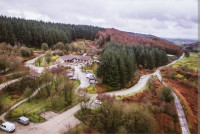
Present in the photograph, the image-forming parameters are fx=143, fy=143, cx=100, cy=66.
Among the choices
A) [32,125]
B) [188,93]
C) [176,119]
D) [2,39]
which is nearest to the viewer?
[32,125]

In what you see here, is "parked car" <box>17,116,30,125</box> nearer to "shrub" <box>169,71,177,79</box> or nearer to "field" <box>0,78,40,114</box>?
"field" <box>0,78,40,114</box>

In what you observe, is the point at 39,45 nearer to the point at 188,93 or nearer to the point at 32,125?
the point at 32,125

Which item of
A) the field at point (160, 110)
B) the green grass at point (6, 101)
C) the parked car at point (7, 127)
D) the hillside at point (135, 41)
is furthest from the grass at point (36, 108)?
the hillside at point (135, 41)

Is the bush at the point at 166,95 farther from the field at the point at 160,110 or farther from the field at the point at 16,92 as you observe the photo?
the field at the point at 16,92

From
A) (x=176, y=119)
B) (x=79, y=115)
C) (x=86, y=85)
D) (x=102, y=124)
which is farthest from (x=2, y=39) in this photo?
(x=176, y=119)

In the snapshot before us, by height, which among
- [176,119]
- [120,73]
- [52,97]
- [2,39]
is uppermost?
[2,39]

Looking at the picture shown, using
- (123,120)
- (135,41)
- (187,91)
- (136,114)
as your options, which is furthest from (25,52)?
(135,41)

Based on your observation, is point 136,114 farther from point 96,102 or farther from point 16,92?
point 16,92

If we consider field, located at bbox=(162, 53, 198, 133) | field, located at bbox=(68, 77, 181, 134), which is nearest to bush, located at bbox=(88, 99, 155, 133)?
field, located at bbox=(68, 77, 181, 134)
